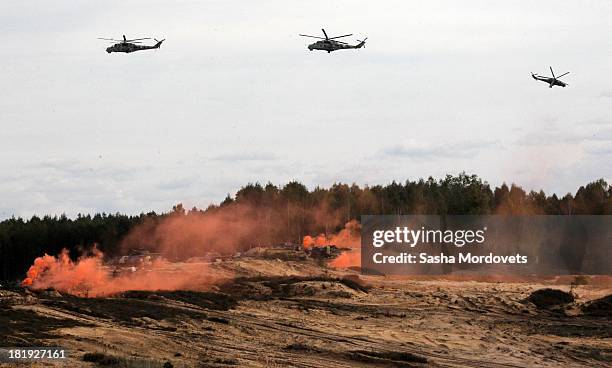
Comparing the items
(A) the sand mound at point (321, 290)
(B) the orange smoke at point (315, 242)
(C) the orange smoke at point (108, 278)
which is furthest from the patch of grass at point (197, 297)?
(B) the orange smoke at point (315, 242)

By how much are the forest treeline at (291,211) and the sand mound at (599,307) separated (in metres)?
40.4

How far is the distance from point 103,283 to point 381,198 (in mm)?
65475

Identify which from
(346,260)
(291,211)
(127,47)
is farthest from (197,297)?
(291,211)

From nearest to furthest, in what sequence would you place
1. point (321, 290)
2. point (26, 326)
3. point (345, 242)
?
point (26, 326) < point (321, 290) < point (345, 242)

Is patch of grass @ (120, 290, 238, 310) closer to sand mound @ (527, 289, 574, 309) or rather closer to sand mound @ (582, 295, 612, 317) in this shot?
sand mound @ (527, 289, 574, 309)

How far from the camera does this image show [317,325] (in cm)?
5584

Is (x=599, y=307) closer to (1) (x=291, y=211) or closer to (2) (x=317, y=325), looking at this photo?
(2) (x=317, y=325)

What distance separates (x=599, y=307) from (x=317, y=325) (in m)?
21.5

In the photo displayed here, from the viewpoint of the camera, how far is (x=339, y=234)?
109188 mm

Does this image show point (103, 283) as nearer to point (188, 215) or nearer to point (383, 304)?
point (383, 304)

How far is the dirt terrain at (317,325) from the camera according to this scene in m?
43.7

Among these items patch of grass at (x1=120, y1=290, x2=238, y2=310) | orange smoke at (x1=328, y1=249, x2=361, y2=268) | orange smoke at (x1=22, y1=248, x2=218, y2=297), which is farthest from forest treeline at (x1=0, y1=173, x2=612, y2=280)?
patch of grass at (x1=120, y1=290, x2=238, y2=310)

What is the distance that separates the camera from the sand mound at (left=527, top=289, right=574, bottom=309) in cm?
6806

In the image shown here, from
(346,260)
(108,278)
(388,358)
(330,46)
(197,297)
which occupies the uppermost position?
(330,46)
